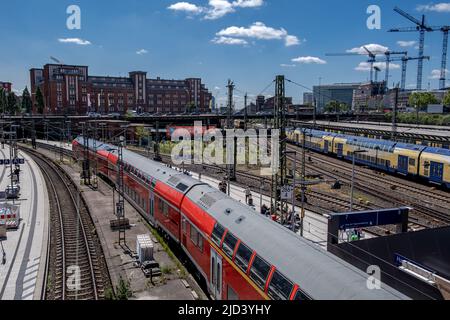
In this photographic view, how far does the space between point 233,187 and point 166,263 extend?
73.0 feet

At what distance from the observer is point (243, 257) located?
12.2 m

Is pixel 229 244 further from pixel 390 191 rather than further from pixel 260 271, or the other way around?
pixel 390 191

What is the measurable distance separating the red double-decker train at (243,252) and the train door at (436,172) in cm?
2868

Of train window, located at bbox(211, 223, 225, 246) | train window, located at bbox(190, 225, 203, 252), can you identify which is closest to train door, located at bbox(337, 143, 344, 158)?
train window, located at bbox(190, 225, 203, 252)

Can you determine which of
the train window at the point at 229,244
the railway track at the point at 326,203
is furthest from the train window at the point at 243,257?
the railway track at the point at 326,203

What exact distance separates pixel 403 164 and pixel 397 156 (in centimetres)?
130

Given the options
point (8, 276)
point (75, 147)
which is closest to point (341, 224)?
point (8, 276)

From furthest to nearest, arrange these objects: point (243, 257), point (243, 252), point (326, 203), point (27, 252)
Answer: point (326, 203) < point (27, 252) < point (243, 252) < point (243, 257)

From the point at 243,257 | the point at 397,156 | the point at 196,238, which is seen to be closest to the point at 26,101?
the point at 397,156

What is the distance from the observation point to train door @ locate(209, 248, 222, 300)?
14047 mm

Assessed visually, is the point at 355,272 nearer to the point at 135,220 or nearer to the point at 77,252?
the point at 77,252

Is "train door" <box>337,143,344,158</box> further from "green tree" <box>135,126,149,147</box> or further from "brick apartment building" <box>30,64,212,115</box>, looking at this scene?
"brick apartment building" <box>30,64,212,115</box>

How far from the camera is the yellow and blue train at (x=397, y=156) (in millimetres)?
37812

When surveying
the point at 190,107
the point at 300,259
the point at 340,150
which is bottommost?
the point at 340,150
